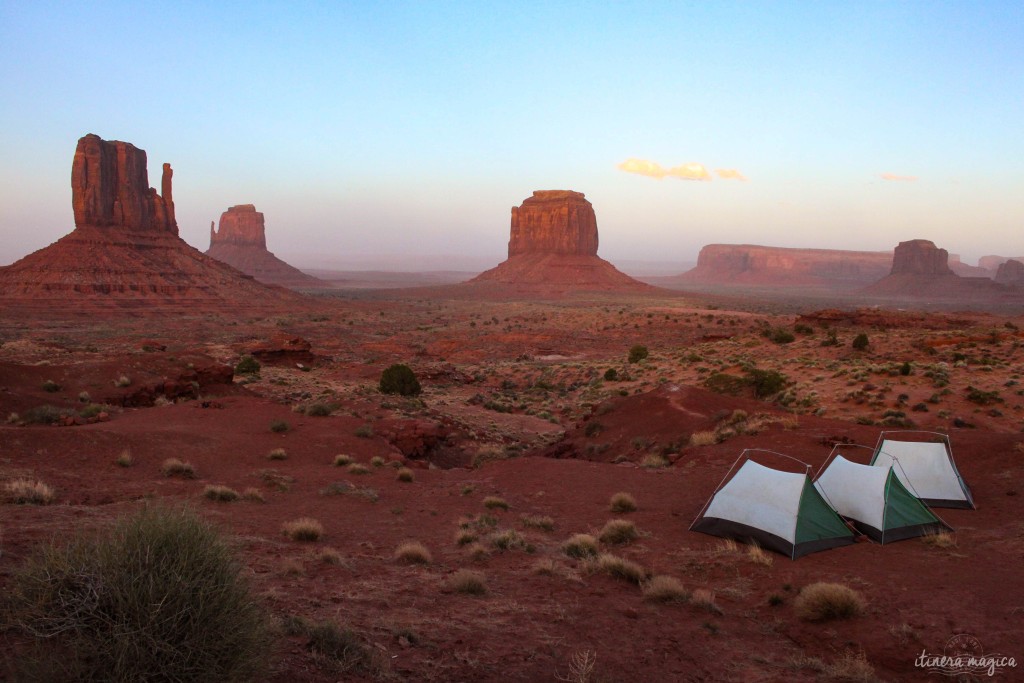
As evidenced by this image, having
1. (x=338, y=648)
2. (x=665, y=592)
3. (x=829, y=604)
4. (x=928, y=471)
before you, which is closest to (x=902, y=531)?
(x=928, y=471)

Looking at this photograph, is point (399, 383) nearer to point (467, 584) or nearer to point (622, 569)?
point (622, 569)

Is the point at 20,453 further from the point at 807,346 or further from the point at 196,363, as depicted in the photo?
the point at 807,346

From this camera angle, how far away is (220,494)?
36.7ft

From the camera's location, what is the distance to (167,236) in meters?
84.6

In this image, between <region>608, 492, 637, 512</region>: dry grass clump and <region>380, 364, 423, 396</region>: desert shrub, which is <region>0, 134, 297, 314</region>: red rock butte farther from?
<region>608, 492, 637, 512</region>: dry grass clump

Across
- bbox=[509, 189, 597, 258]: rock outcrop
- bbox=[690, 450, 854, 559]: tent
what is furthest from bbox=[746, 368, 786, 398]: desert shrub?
bbox=[509, 189, 597, 258]: rock outcrop

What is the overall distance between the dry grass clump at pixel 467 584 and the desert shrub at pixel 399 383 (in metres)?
19.3

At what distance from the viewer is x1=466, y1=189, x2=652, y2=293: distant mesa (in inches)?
4911

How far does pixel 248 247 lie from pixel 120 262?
9631 cm

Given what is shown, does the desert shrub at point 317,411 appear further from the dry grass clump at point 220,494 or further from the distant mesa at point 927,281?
the distant mesa at point 927,281

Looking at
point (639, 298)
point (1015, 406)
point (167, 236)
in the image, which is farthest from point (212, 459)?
point (639, 298)

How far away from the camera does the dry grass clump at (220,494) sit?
1116 centimetres

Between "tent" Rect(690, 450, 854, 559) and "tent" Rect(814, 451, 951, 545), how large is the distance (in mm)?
450

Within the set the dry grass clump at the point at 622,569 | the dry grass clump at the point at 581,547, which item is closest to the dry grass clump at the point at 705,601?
the dry grass clump at the point at 622,569
